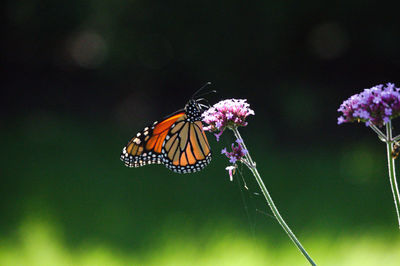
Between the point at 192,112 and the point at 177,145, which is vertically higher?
the point at 192,112

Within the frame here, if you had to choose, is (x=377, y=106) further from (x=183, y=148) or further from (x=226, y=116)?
(x=183, y=148)

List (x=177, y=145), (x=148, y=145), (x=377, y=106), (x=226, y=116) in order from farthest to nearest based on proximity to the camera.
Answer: (x=177, y=145) → (x=148, y=145) → (x=226, y=116) → (x=377, y=106)

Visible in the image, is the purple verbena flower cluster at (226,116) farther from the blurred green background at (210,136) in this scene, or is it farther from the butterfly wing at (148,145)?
the blurred green background at (210,136)

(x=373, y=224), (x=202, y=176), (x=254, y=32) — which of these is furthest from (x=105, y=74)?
(x=373, y=224)

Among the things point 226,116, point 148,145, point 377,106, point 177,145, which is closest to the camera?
point 377,106

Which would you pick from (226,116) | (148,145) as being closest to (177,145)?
(148,145)

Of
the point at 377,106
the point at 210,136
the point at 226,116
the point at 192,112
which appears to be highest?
the point at 377,106

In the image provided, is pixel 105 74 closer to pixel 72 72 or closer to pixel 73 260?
pixel 72 72
